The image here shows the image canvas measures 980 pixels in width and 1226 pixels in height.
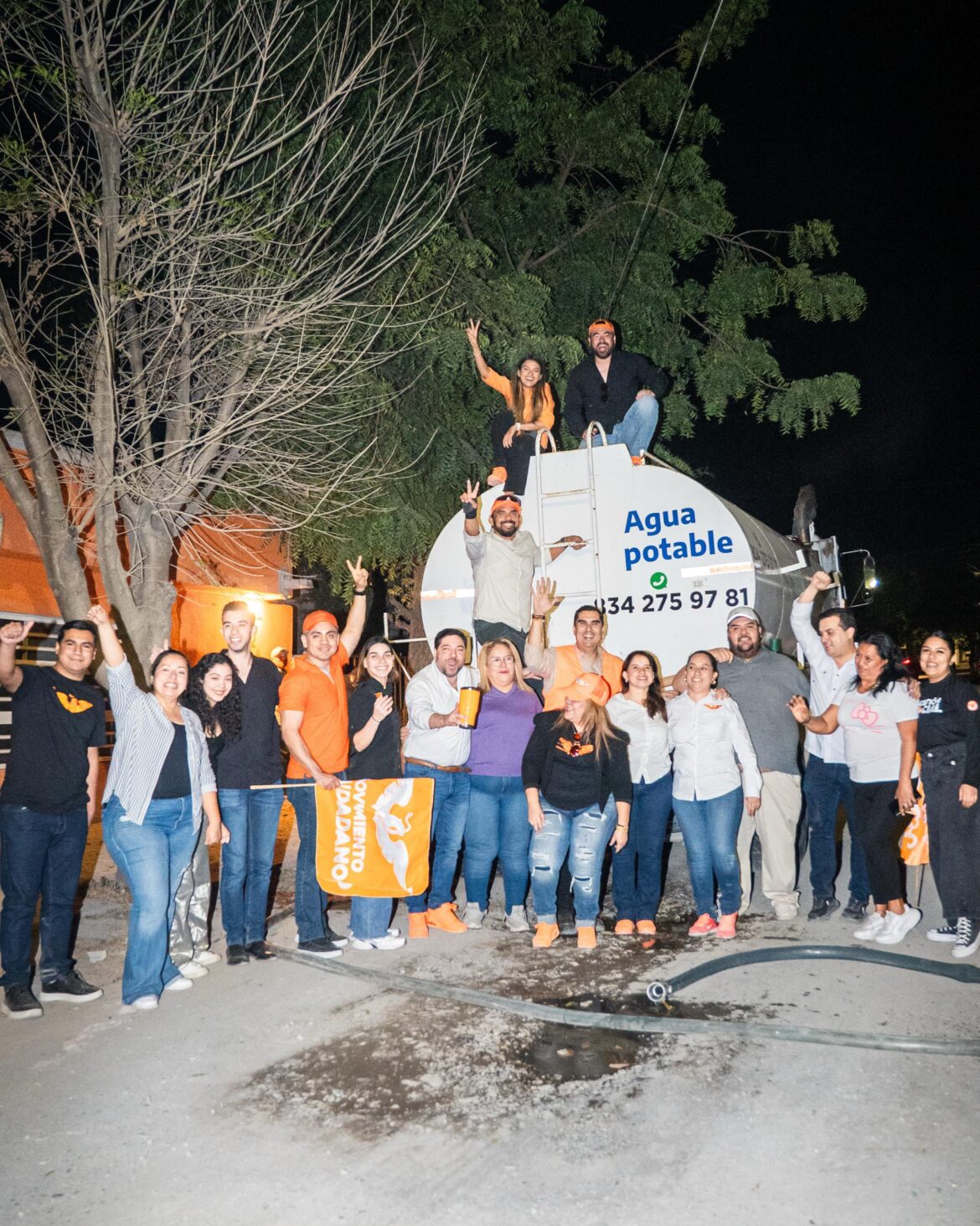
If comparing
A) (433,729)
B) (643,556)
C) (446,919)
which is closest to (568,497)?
(643,556)

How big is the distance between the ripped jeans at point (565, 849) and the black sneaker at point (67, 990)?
256 centimetres

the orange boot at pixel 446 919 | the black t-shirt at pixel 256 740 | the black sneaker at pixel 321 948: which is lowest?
the black sneaker at pixel 321 948

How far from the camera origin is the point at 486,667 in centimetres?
612

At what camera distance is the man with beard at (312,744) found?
5.48 meters

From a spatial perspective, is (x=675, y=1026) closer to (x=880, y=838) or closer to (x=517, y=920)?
(x=517, y=920)

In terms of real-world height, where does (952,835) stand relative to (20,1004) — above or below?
above

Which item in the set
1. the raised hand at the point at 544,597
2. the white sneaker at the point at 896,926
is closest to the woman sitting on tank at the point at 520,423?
the raised hand at the point at 544,597

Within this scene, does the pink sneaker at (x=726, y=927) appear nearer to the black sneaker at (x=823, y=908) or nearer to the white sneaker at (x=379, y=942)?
the black sneaker at (x=823, y=908)

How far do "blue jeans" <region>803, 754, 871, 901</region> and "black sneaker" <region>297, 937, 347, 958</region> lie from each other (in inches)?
123

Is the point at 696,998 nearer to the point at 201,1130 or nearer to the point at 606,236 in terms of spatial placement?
the point at 201,1130

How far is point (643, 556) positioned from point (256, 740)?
309cm

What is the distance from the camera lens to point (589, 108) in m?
11.2

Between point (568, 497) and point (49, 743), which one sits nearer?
point (49, 743)

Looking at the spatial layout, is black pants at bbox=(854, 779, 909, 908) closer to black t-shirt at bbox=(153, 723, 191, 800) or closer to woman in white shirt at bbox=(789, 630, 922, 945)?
woman in white shirt at bbox=(789, 630, 922, 945)
